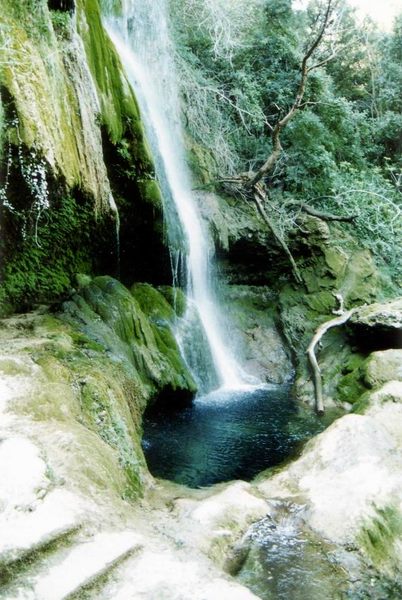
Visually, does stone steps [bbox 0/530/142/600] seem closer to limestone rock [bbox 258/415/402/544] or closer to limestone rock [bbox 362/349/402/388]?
limestone rock [bbox 258/415/402/544]

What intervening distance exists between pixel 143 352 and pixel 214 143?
6990mm

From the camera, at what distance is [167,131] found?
11.4m

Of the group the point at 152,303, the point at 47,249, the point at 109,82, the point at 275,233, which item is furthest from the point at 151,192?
A: the point at 275,233

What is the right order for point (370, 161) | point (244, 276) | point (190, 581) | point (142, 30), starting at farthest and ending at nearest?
point (370, 161) → point (244, 276) → point (142, 30) → point (190, 581)

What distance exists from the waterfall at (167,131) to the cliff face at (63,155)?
1632 millimetres

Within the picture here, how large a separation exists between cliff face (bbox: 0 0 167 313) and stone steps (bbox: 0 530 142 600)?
409 centimetres

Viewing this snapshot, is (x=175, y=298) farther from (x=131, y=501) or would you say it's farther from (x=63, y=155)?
(x=131, y=501)

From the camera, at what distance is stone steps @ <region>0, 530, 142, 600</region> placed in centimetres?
256

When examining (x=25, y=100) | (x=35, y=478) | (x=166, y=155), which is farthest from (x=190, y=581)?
(x=166, y=155)

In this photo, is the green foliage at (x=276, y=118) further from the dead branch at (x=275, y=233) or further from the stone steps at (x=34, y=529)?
the stone steps at (x=34, y=529)

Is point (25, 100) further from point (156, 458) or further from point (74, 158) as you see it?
point (156, 458)

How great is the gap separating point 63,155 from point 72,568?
4681mm

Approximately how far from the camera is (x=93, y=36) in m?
7.94

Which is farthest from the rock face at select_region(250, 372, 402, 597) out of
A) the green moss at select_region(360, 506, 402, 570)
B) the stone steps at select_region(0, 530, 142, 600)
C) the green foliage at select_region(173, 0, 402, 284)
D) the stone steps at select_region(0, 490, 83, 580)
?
the green foliage at select_region(173, 0, 402, 284)
